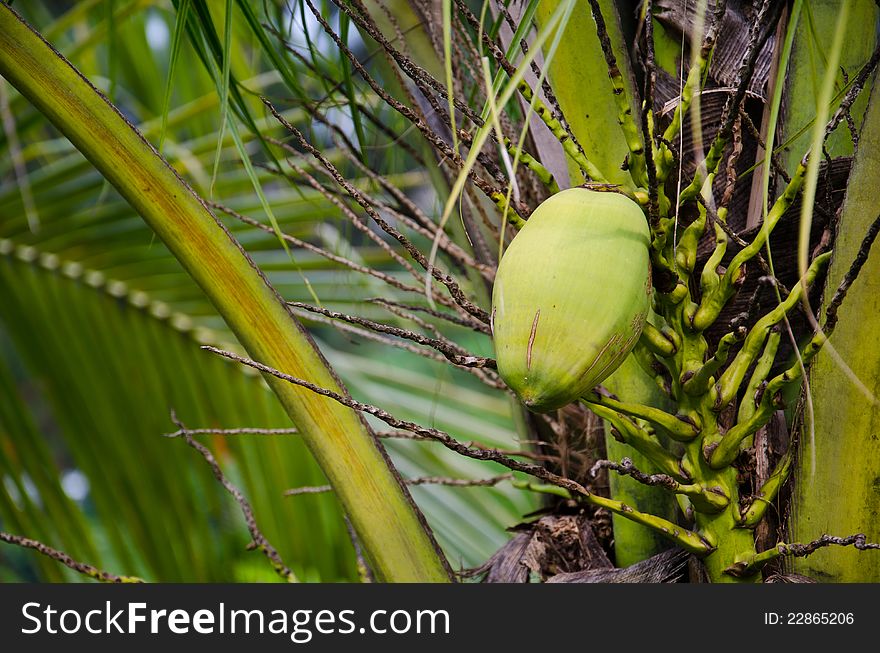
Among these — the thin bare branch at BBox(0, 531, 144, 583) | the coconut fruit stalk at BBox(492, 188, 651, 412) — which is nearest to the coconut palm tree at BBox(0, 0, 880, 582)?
the coconut fruit stalk at BBox(492, 188, 651, 412)

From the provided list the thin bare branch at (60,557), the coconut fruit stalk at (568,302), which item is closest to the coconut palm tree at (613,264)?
the coconut fruit stalk at (568,302)

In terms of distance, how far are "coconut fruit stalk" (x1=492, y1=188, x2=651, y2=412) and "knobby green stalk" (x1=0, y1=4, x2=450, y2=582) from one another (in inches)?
8.1

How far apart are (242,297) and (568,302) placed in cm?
29

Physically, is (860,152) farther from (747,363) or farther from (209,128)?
(209,128)

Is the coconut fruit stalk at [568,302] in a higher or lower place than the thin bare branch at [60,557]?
higher

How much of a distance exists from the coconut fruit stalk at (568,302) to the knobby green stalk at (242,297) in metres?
0.21

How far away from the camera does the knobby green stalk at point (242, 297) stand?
0.60 metres

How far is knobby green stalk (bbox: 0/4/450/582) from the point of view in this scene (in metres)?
0.60

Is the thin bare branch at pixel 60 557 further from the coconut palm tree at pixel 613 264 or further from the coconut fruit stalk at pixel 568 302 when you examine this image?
the coconut fruit stalk at pixel 568 302

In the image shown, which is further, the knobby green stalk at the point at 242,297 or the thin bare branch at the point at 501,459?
the knobby green stalk at the point at 242,297

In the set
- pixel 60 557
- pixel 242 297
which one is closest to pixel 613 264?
pixel 242 297

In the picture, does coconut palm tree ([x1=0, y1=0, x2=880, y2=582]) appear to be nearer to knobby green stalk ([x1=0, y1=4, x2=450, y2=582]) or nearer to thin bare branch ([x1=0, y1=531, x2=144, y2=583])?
knobby green stalk ([x1=0, y1=4, x2=450, y2=582])

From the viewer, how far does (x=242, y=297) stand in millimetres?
613
